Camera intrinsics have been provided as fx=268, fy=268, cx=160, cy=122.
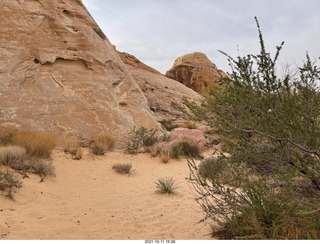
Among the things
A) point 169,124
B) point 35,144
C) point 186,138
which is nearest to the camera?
point 35,144

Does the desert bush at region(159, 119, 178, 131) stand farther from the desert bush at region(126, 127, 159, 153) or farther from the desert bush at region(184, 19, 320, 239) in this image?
the desert bush at region(184, 19, 320, 239)

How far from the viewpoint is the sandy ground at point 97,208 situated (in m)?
3.43

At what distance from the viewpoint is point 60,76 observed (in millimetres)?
9742

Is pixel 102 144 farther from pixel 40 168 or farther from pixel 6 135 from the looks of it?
pixel 40 168

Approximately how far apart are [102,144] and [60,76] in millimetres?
3159

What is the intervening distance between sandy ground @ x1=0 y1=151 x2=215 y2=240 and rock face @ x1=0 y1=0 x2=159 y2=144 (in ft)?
7.15

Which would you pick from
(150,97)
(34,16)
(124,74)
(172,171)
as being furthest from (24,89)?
(150,97)

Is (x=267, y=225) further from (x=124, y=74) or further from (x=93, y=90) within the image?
(x=124, y=74)

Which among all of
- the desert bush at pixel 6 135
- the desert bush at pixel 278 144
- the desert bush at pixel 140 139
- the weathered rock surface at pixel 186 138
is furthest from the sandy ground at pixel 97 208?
the weathered rock surface at pixel 186 138

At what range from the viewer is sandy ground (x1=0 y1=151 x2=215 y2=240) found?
3434 millimetres

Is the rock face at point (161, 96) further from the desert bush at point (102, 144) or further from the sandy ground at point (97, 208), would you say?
the sandy ground at point (97, 208)

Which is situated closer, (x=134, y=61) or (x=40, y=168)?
(x=40, y=168)

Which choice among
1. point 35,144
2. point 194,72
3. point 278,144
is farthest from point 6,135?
point 194,72

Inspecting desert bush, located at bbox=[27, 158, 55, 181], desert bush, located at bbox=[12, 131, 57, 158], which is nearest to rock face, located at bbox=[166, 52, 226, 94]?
desert bush, located at bbox=[12, 131, 57, 158]
